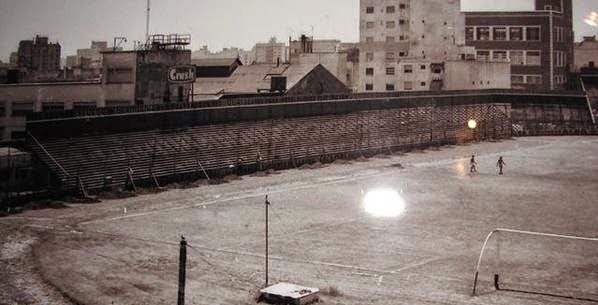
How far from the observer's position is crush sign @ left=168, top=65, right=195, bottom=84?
5972 cm

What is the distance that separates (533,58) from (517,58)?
256 centimetres

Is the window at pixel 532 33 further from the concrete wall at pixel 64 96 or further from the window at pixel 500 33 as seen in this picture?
the concrete wall at pixel 64 96

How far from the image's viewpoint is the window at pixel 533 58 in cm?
10500

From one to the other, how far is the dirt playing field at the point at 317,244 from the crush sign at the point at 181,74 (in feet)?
60.9

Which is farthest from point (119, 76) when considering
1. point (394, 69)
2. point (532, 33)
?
point (532, 33)

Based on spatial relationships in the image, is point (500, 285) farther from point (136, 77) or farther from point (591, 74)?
point (591, 74)

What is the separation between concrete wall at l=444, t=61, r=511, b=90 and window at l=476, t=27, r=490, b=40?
16.6 m

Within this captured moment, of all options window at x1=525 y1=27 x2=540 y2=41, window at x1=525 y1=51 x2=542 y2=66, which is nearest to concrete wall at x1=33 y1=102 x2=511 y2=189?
window at x1=525 y1=51 x2=542 y2=66

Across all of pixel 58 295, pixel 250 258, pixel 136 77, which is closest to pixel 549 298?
pixel 250 258

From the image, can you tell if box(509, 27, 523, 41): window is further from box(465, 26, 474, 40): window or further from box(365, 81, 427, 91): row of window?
box(365, 81, 427, 91): row of window

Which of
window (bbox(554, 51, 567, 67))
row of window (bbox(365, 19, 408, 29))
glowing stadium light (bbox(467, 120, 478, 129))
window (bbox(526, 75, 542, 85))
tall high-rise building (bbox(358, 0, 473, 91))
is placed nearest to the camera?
glowing stadium light (bbox(467, 120, 478, 129))

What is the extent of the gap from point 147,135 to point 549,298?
33669mm

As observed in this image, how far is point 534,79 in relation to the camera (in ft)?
345

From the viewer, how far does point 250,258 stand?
2459 centimetres
